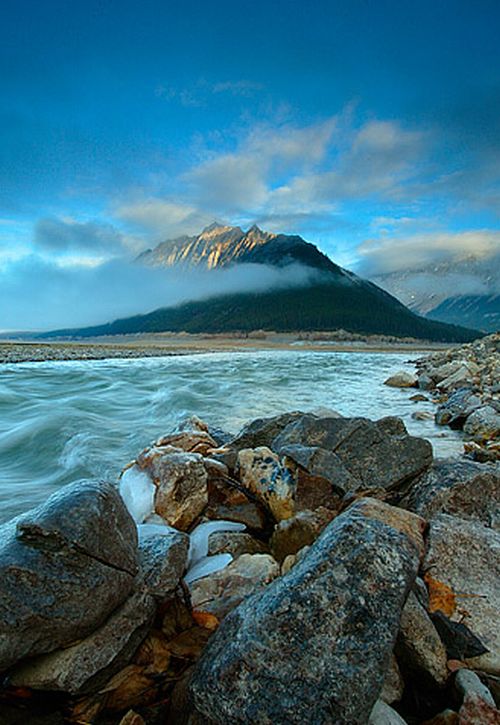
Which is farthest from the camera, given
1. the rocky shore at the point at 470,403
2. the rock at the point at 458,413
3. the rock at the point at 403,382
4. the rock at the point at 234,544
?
the rock at the point at 403,382

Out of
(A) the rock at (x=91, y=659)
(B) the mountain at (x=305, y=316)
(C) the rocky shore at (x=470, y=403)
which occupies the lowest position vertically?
(C) the rocky shore at (x=470, y=403)

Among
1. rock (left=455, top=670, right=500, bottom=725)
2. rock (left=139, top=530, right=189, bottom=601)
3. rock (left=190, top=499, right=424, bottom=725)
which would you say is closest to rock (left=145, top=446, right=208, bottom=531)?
rock (left=139, top=530, right=189, bottom=601)

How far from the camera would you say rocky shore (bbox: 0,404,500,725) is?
2.04 metres

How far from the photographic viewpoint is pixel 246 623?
7.39 feet

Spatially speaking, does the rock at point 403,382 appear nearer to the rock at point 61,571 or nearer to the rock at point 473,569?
the rock at point 473,569

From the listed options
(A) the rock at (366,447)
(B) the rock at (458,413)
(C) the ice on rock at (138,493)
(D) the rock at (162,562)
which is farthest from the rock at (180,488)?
(B) the rock at (458,413)

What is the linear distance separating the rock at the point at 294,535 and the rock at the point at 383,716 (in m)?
1.72

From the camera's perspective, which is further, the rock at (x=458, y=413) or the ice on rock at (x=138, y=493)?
the rock at (x=458, y=413)

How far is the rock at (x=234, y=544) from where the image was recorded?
402 cm

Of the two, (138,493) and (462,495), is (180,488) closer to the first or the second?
(138,493)

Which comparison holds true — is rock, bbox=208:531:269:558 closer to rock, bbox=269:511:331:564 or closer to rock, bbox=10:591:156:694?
rock, bbox=269:511:331:564

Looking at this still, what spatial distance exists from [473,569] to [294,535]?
158cm

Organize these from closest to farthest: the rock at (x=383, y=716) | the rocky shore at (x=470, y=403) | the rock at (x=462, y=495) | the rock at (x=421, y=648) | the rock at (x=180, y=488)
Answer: the rock at (x=383, y=716)
the rock at (x=421, y=648)
the rock at (x=462, y=495)
the rock at (x=180, y=488)
the rocky shore at (x=470, y=403)

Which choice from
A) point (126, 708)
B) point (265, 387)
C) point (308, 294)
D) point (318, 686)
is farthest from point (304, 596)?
point (308, 294)
